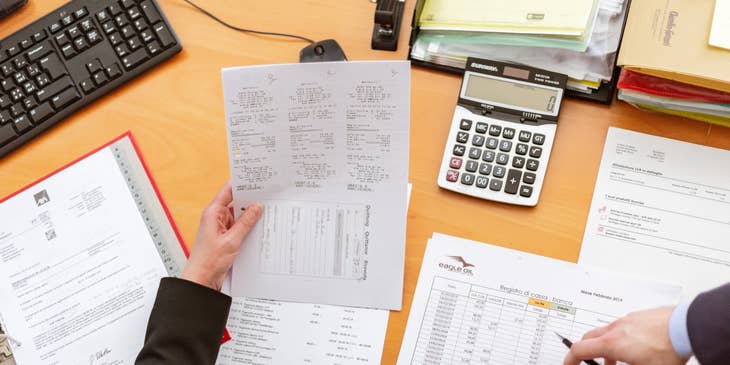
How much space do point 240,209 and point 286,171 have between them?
8cm

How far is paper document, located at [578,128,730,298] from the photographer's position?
2.43ft

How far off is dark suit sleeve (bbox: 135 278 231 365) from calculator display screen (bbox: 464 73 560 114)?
411 mm

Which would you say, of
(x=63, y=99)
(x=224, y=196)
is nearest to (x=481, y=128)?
(x=224, y=196)

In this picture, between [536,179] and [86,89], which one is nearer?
[536,179]

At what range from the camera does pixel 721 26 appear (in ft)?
2.46

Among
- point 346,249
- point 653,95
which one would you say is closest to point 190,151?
point 346,249

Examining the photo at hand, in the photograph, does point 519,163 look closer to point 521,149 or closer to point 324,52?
point 521,149

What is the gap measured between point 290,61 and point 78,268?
1.29ft

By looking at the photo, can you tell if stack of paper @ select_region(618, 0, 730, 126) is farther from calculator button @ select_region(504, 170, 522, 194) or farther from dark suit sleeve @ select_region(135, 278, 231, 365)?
dark suit sleeve @ select_region(135, 278, 231, 365)

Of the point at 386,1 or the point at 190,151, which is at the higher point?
the point at 386,1

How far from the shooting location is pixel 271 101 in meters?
0.77

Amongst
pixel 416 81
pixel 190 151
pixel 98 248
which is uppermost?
pixel 416 81

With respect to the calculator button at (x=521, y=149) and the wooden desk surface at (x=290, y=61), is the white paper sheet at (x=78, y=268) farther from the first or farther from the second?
the calculator button at (x=521, y=149)

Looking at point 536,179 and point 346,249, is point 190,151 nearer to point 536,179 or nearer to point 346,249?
point 346,249
